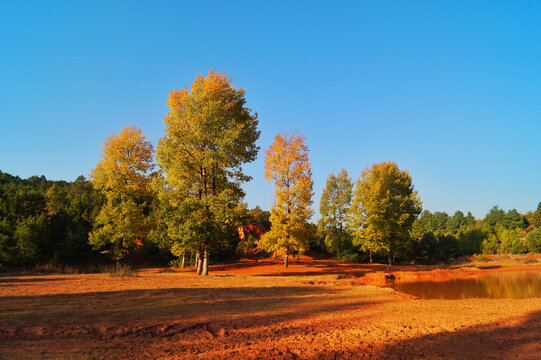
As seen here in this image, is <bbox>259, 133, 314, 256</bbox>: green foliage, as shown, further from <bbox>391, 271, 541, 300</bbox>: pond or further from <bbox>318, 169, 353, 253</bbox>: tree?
<bbox>318, 169, 353, 253</bbox>: tree

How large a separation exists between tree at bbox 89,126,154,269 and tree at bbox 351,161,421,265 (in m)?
23.1

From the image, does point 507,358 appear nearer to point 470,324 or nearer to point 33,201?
point 470,324

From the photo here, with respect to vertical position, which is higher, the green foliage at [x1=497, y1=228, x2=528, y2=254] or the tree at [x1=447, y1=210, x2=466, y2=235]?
the tree at [x1=447, y1=210, x2=466, y2=235]

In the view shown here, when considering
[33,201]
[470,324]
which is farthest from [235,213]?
[33,201]

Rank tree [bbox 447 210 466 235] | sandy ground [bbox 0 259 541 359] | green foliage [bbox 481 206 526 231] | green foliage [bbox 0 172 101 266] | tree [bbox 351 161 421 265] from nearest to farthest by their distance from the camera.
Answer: sandy ground [bbox 0 259 541 359], green foliage [bbox 0 172 101 266], tree [bbox 351 161 421 265], green foliage [bbox 481 206 526 231], tree [bbox 447 210 466 235]

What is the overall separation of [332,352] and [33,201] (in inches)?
1862

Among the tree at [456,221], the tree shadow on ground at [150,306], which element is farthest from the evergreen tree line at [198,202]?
the tree at [456,221]

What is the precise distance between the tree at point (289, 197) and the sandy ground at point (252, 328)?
1511 cm

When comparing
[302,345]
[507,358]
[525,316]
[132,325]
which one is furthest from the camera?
[525,316]

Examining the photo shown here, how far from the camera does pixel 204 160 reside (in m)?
20.5

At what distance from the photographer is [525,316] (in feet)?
28.2

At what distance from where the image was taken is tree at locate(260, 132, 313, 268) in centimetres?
2620

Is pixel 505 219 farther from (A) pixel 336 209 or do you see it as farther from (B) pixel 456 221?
(A) pixel 336 209

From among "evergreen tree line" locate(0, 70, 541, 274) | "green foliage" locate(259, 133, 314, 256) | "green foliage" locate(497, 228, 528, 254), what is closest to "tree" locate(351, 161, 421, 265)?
"evergreen tree line" locate(0, 70, 541, 274)
